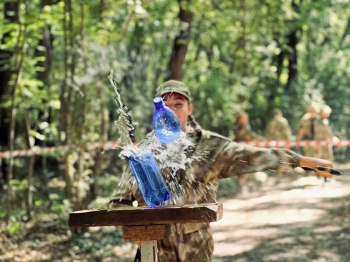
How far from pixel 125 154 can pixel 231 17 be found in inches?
668

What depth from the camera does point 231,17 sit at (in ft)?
64.3

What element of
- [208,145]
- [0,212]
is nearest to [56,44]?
[0,212]

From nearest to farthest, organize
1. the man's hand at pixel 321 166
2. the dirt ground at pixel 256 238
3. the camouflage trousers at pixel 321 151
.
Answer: the man's hand at pixel 321 166
the dirt ground at pixel 256 238
the camouflage trousers at pixel 321 151

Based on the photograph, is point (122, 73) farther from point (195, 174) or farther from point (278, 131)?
point (195, 174)

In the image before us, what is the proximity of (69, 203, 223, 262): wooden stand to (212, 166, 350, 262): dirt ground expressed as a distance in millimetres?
5527

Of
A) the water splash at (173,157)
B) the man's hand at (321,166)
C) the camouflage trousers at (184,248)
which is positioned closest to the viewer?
the water splash at (173,157)

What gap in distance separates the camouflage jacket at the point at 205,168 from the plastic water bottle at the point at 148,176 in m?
0.64

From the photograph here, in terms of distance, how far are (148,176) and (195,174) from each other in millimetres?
890

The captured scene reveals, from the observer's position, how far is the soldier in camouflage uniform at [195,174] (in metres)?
4.02

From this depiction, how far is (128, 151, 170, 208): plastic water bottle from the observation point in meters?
3.22

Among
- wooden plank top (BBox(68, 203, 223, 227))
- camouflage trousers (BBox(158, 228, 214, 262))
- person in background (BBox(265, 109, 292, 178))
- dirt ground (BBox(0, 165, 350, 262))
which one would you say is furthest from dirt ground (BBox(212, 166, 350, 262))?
wooden plank top (BBox(68, 203, 223, 227))

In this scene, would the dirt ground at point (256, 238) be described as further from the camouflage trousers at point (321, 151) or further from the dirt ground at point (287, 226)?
the camouflage trousers at point (321, 151)

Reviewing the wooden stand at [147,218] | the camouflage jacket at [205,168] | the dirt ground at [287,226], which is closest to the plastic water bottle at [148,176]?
the wooden stand at [147,218]

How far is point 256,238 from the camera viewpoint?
9.81 m
